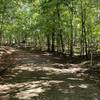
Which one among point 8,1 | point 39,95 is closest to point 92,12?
point 8,1

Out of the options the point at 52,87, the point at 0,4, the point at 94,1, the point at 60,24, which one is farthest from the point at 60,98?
the point at 60,24

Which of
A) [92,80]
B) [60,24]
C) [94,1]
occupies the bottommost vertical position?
[92,80]

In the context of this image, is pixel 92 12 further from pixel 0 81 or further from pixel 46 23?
pixel 0 81

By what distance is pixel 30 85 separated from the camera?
12430 mm

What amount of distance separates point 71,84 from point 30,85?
2.17 meters

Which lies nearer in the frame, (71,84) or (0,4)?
(71,84)

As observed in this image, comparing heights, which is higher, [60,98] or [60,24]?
[60,24]

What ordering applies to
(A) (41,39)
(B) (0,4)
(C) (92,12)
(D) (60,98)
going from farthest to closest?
(A) (41,39), (C) (92,12), (B) (0,4), (D) (60,98)

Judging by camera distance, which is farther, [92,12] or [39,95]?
[92,12]

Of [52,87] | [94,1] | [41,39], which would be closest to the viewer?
[52,87]

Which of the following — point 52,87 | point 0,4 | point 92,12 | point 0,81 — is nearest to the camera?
point 52,87

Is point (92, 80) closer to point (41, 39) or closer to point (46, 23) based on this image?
point (46, 23)

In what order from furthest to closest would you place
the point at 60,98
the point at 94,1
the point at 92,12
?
the point at 92,12 → the point at 94,1 → the point at 60,98

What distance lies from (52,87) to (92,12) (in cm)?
2053
